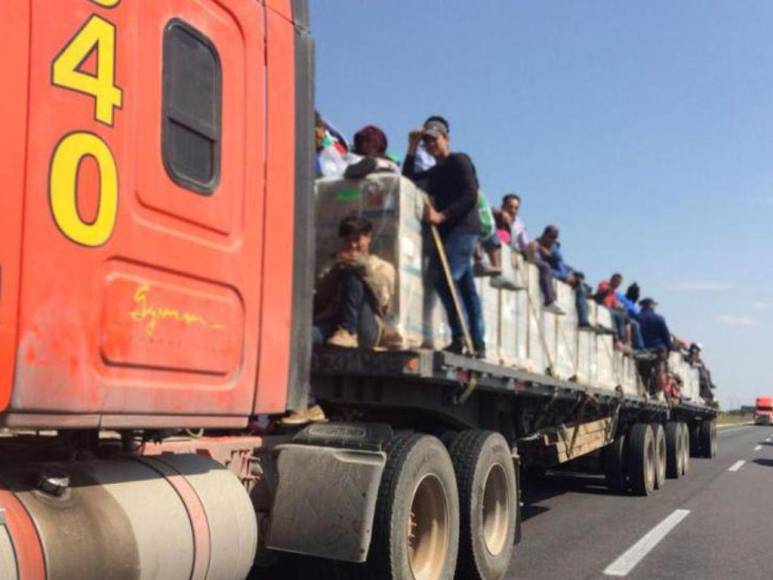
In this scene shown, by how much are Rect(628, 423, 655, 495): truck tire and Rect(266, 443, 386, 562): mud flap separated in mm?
8701

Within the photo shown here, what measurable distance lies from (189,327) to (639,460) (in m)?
10.1

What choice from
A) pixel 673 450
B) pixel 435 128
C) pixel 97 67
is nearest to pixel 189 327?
pixel 97 67

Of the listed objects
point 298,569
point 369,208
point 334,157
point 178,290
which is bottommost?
point 298,569

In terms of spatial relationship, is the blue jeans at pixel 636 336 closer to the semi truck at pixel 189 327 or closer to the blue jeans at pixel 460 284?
the blue jeans at pixel 460 284

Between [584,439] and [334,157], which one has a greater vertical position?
[334,157]

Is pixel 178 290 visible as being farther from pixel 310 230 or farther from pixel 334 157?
pixel 334 157

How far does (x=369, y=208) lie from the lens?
5.35 metres

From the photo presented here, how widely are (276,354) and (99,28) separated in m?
1.58

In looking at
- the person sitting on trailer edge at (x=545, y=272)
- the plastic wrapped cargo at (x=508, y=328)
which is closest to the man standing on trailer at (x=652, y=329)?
the person sitting on trailer edge at (x=545, y=272)

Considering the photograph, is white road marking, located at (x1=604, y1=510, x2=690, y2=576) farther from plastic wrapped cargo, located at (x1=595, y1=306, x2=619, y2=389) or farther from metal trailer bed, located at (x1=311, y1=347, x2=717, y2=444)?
plastic wrapped cargo, located at (x1=595, y1=306, x2=619, y2=389)

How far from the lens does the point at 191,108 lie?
3.50 metres

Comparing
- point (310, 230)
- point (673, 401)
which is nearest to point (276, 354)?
point (310, 230)

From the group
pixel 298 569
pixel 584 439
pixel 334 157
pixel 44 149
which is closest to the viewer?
pixel 44 149

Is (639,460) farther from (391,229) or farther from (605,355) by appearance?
(391,229)
